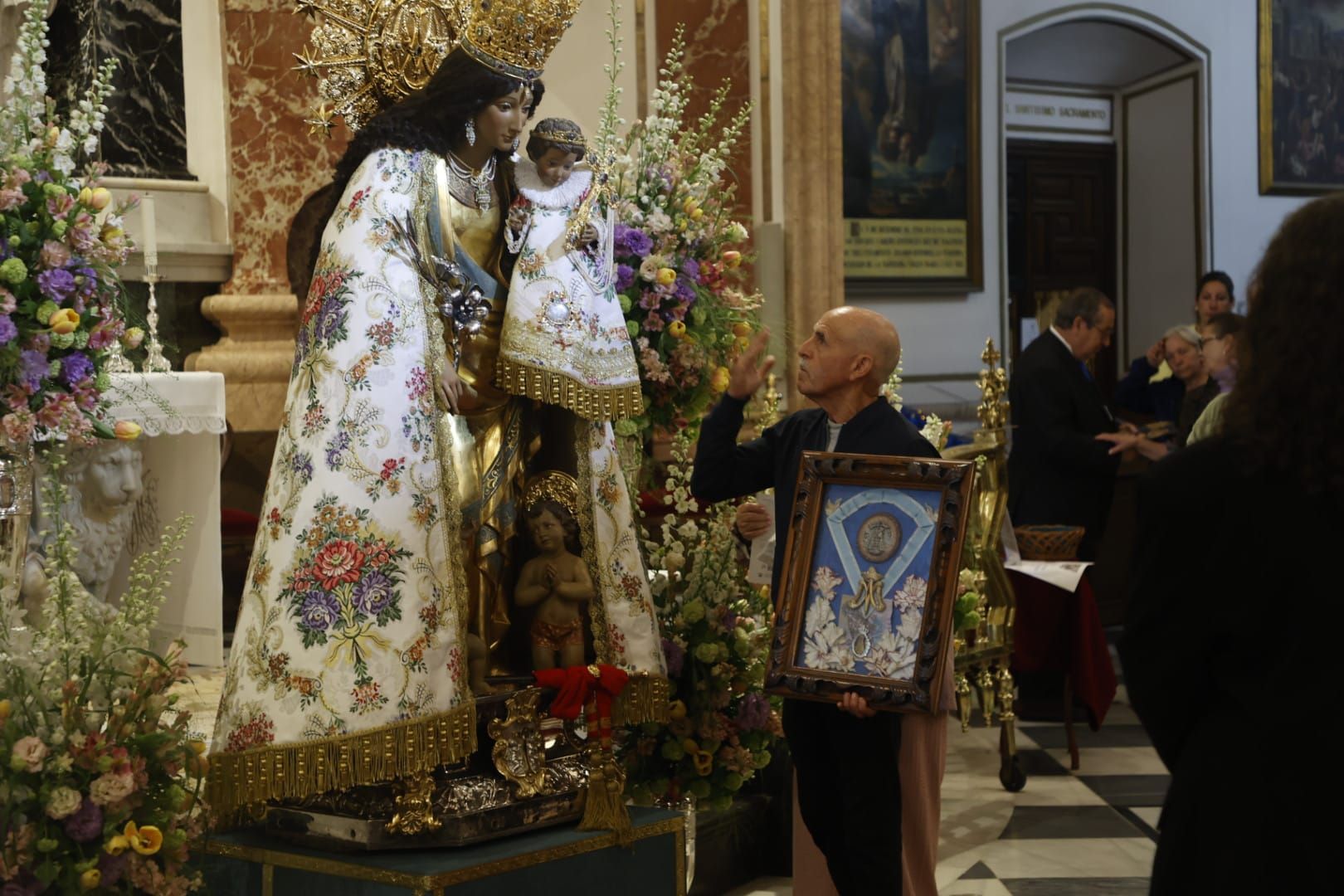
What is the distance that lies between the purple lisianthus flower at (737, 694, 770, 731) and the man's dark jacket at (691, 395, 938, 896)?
749mm

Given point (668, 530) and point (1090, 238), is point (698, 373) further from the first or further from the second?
point (1090, 238)

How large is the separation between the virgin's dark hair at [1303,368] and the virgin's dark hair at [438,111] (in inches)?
90.5

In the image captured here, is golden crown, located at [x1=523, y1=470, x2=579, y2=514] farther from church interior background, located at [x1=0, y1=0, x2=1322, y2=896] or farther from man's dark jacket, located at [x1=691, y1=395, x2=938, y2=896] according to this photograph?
church interior background, located at [x1=0, y1=0, x2=1322, y2=896]

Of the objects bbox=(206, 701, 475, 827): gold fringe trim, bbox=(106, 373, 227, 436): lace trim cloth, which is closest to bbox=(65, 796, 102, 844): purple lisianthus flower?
bbox=(206, 701, 475, 827): gold fringe trim

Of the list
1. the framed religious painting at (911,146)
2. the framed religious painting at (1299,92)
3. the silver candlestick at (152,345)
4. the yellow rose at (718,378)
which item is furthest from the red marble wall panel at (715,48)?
the framed religious painting at (1299,92)

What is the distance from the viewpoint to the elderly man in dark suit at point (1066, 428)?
703cm

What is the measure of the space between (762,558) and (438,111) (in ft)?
5.26

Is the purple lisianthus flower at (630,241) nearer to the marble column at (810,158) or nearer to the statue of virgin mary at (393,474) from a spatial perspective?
the statue of virgin mary at (393,474)

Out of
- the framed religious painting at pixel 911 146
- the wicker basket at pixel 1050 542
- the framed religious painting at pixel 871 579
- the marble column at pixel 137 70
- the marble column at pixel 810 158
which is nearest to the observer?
the framed religious painting at pixel 871 579

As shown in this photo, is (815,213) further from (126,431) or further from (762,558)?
(126,431)

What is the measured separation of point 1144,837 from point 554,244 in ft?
9.85

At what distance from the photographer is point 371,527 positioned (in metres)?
3.57

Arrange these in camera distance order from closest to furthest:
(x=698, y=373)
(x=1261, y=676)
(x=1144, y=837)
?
(x=1261, y=676)
(x=698, y=373)
(x=1144, y=837)

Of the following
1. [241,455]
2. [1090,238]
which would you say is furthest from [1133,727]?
[1090,238]
